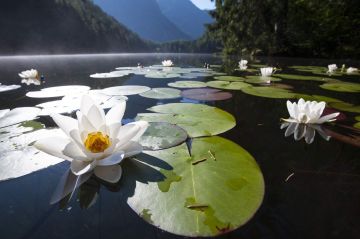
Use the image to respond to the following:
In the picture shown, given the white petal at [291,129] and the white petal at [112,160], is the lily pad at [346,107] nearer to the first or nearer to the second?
the white petal at [291,129]

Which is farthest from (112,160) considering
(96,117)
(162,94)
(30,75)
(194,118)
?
(30,75)

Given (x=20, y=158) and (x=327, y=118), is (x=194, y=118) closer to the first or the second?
(x=327, y=118)

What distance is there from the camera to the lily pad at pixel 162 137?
119 cm

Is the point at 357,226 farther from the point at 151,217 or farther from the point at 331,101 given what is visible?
the point at 331,101

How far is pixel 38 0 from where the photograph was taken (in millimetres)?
35906

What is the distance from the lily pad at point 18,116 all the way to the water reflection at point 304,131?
1.73 meters

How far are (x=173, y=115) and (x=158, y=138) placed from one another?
47 centimetres

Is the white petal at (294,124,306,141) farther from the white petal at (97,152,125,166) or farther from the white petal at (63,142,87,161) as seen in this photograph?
the white petal at (63,142,87,161)

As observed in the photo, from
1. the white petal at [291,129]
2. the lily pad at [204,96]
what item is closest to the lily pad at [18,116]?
the lily pad at [204,96]

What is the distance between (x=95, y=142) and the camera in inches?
38.4

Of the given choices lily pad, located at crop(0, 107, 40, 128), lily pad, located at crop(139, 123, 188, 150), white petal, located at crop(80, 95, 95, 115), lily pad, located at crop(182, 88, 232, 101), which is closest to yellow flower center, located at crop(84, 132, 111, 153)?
white petal, located at crop(80, 95, 95, 115)

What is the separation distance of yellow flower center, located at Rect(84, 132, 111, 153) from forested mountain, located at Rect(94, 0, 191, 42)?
17921 cm

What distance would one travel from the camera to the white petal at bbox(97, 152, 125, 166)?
2.90ft

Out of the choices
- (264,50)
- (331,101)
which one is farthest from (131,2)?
(331,101)
